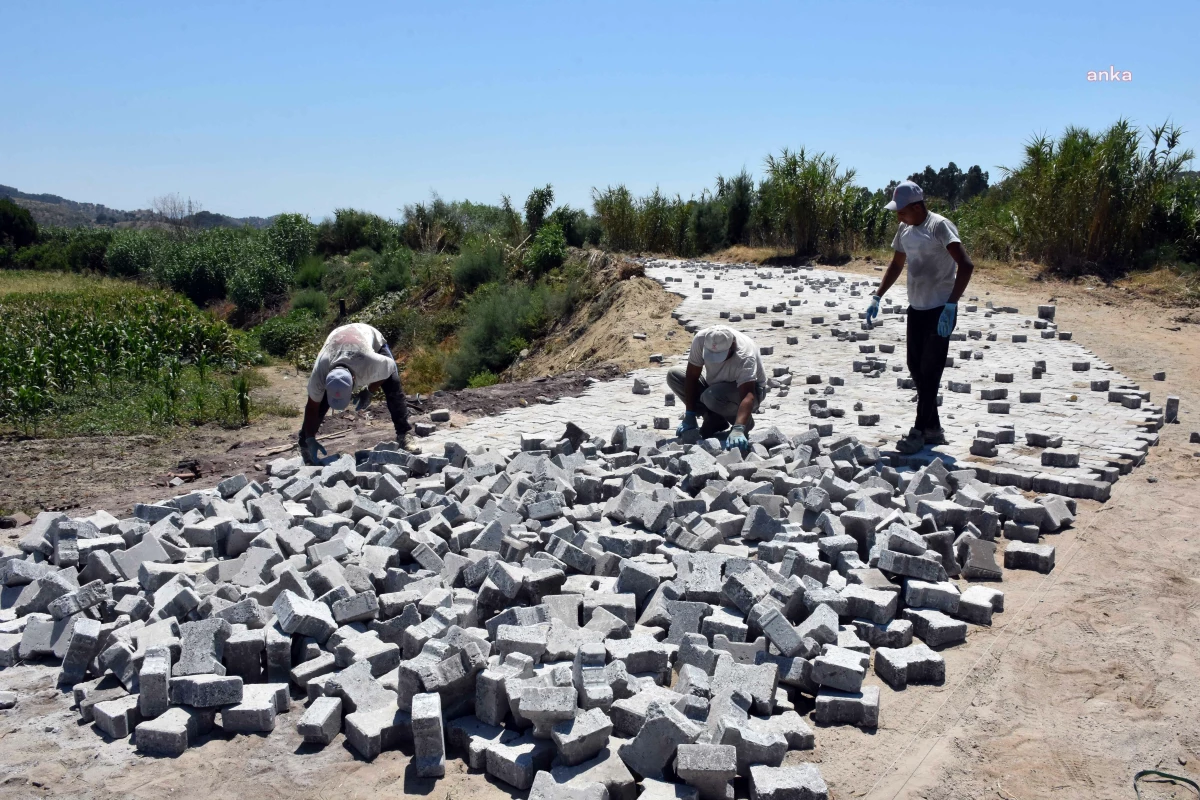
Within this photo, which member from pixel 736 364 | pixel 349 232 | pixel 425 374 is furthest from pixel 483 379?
pixel 349 232

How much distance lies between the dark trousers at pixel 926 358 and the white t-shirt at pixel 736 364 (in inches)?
48.5

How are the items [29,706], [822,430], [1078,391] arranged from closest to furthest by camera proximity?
1. [29,706]
2. [822,430]
3. [1078,391]

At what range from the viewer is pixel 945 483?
19.7ft

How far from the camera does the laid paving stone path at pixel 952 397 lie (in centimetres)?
694

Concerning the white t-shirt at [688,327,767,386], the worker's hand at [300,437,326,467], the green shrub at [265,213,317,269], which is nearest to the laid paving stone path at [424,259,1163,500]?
the white t-shirt at [688,327,767,386]

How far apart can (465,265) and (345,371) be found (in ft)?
53.5

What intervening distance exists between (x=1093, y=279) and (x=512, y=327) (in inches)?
459

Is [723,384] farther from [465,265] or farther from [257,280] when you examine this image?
[257,280]

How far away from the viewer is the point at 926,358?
6980 mm

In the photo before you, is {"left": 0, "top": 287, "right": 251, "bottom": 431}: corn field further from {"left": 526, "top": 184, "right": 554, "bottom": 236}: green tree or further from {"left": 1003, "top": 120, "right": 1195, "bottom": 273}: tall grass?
{"left": 1003, "top": 120, "right": 1195, "bottom": 273}: tall grass

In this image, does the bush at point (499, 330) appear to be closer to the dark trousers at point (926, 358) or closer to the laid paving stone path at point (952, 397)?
the laid paving stone path at point (952, 397)

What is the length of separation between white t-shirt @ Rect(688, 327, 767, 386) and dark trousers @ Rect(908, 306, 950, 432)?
48.5 inches

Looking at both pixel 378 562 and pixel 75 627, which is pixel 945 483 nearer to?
pixel 378 562

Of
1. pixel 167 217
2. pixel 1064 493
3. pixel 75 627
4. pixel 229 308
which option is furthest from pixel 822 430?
pixel 167 217
